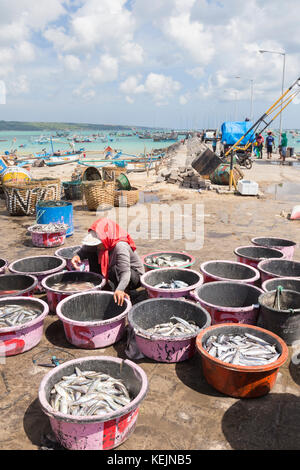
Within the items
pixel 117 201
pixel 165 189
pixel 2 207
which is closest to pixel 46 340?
pixel 117 201

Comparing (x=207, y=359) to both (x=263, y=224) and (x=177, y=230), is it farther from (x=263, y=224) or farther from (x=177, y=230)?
(x=263, y=224)

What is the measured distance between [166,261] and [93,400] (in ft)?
10.8

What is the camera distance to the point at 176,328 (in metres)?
4.16

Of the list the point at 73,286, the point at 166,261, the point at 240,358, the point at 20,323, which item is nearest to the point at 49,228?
the point at 73,286

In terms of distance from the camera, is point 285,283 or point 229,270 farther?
point 229,270

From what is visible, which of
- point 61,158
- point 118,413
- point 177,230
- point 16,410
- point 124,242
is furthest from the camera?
point 61,158

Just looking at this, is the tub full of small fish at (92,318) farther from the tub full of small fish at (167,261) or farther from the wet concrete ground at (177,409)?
the tub full of small fish at (167,261)

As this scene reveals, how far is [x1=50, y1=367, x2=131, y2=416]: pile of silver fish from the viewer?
114 inches

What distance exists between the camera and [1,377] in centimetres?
376

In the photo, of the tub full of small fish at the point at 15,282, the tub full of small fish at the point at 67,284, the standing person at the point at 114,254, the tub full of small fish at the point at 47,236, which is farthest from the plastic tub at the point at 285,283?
the tub full of small fish at the point at 47,236

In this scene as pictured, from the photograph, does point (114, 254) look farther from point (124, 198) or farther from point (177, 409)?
point (124, 198)

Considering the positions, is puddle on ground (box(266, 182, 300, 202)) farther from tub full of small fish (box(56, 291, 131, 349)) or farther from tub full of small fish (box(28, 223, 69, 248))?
tub full of small fish (box(56, 291, 131, 349))

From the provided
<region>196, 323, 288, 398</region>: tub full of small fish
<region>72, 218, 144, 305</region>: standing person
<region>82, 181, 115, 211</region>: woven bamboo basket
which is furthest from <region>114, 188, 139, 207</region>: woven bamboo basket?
<region>196, 323, 288, 398</region>: tub full of small fish

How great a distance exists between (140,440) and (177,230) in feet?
23.4
